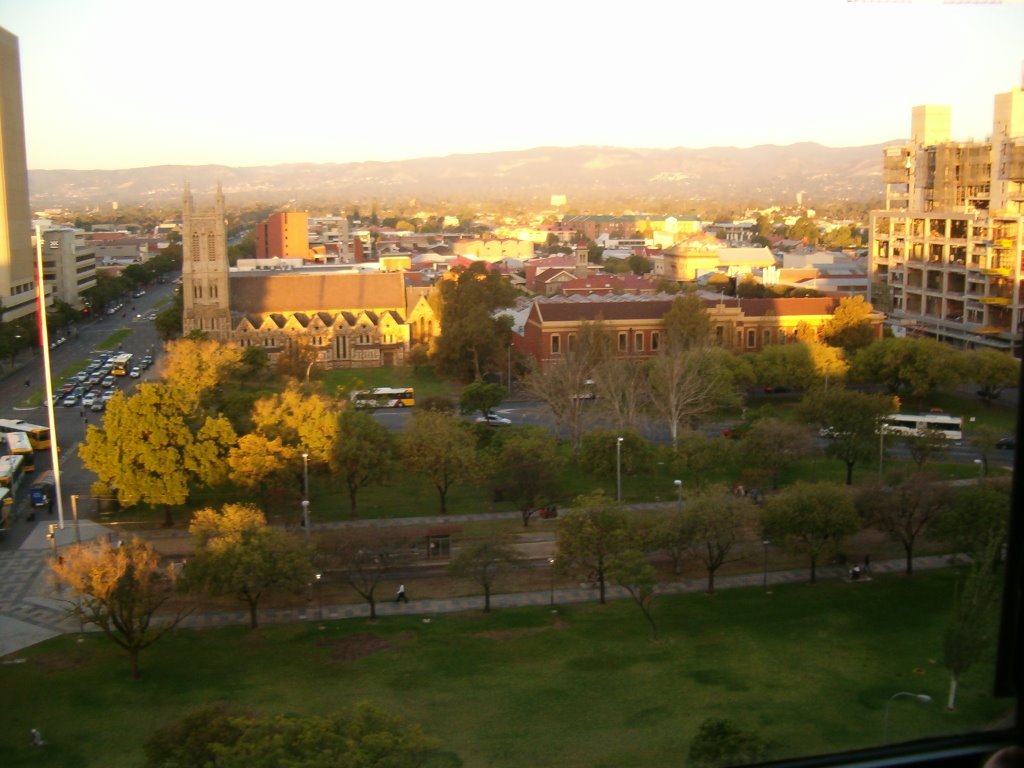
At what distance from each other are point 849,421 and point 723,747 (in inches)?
239

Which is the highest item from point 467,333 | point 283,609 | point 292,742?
point 467,333

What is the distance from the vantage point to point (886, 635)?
561cm

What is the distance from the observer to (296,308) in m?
17.2

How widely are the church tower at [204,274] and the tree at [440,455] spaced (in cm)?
896

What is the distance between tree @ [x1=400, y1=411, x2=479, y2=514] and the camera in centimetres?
816

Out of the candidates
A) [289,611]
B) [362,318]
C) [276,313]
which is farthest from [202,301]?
[289,611]

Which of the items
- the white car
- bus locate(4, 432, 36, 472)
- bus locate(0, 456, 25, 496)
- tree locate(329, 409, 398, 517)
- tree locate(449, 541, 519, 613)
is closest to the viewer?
tree locate(449, 541, 519, 613)

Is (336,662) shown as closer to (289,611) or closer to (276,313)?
(289,611)

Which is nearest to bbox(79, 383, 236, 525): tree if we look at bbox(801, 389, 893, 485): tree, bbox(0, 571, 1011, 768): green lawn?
bbox(0, 571, 1011, 768): green lawn

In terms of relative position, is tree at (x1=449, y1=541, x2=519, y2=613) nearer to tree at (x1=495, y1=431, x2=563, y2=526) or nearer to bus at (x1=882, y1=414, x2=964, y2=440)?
tree at (x1=495, y1=431, x2=563, y2=526)

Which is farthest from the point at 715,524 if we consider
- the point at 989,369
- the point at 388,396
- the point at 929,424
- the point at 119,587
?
the point at 388,396

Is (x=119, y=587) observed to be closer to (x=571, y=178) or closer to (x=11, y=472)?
(x=11, y=472)

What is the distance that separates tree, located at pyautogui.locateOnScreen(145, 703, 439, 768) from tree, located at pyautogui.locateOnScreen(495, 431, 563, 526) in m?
4.11

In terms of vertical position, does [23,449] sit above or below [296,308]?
below
